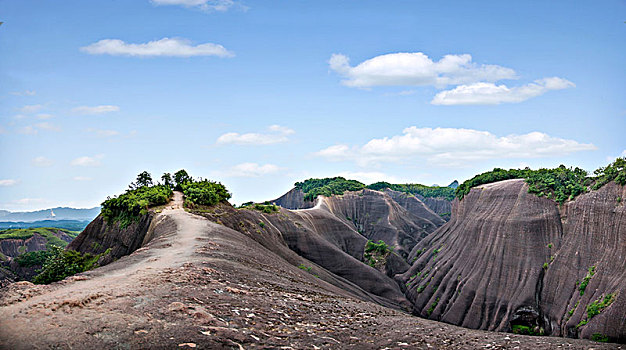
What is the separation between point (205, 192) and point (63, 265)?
13346 millimetres

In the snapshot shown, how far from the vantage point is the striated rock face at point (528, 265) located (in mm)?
31250

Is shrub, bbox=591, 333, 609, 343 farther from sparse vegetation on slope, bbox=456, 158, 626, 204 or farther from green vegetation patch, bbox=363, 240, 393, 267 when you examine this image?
green vegetation patch, bbox=363, 240, 393, 267

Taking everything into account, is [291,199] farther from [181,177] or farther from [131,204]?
[131,204]

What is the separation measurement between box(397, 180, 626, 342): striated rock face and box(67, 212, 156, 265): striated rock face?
31808mm

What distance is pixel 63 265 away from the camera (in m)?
31.0

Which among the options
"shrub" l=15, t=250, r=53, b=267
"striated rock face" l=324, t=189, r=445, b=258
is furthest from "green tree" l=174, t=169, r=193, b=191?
"striated rock face" l=324, t=189, r=445, b=258

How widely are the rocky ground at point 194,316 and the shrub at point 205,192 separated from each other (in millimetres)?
19282

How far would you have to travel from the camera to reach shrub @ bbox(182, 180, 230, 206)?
127ft

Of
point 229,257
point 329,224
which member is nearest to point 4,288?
point 229,257

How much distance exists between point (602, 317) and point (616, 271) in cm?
466

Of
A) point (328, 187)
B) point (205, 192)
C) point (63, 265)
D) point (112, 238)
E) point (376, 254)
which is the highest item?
point (328, 187)

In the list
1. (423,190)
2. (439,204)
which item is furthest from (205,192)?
(423,190)

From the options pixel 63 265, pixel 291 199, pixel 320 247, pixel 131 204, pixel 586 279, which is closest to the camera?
pixel 63 265

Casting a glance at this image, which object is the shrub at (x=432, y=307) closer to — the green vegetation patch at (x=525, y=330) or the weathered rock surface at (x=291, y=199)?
the green vegetation patch at (x=525, y=330)
